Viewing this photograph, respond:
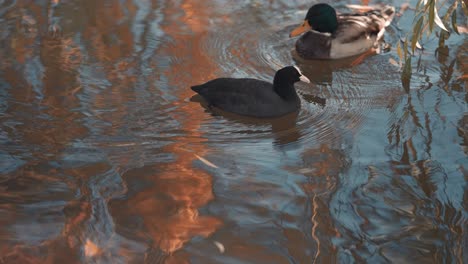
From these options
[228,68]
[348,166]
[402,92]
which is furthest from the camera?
[228,68]

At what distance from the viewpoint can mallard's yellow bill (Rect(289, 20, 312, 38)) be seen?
9719mm

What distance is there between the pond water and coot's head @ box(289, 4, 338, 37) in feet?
0.92

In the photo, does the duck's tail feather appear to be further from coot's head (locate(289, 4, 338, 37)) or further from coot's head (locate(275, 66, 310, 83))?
coot's head (locate(289, 4, 338, 37))

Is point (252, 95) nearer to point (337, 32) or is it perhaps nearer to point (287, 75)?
point (287, 75)

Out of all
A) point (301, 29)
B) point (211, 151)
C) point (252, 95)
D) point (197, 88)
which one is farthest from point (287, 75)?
point (301, 29)

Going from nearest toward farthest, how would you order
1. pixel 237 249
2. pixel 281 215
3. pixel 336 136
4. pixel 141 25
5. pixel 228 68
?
pixel 237 249 < pixel 281 215 < pixel 336 136 < pixel 228 68 < pixel 141 25

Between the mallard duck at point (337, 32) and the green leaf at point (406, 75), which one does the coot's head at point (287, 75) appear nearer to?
the green leaf at point (406, 75)

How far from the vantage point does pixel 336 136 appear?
7.19 metres

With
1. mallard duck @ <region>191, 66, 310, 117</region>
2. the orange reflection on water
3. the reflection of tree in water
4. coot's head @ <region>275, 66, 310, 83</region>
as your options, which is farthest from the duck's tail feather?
the reflection of tree in water

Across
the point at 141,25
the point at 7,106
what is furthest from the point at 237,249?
the point at 141,25

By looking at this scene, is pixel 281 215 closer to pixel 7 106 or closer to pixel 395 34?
pixel 7 106

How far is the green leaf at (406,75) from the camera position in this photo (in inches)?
317

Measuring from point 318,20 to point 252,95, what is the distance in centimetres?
244

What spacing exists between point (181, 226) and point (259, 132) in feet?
6.64
